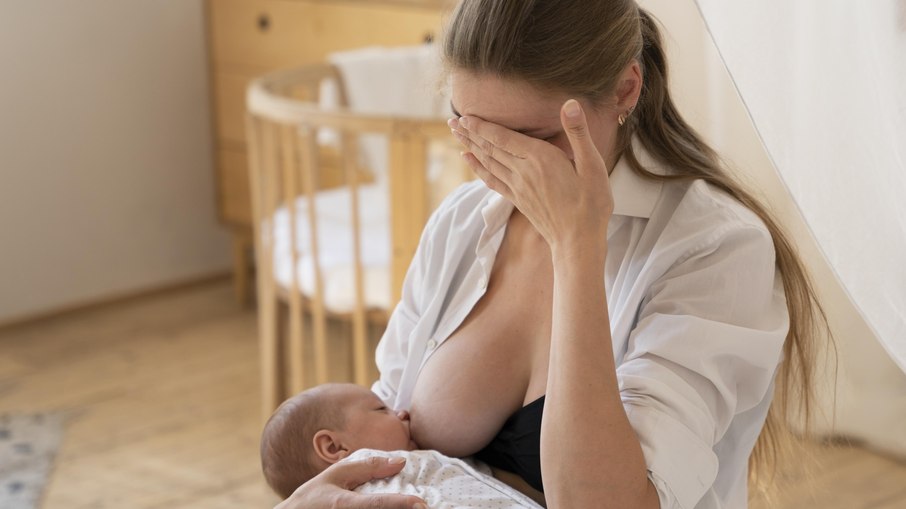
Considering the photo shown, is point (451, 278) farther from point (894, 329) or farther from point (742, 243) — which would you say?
point (894, 329)

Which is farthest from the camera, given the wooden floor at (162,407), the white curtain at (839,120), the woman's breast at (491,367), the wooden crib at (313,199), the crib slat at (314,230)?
the wooden floor at (162,407)

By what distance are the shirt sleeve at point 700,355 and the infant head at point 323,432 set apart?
32cm

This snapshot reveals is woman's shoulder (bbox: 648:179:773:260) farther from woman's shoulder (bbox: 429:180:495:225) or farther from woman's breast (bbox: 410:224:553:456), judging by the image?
woman's shoulder (bbox: 429:180:495:225)

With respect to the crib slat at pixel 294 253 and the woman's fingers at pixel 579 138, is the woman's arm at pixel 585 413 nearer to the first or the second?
the woman's fingers at pixel 579 138

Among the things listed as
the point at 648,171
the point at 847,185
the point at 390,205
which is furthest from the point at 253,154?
the point at 847,185

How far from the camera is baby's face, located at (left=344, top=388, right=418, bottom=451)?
1276 millimetres

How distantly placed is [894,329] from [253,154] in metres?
1.69

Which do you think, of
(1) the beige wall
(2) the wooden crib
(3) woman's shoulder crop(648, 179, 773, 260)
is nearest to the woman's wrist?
(3) woman's shoulder crop(648, 179, 773, 260)

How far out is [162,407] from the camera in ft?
9.87

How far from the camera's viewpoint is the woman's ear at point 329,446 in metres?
1.28

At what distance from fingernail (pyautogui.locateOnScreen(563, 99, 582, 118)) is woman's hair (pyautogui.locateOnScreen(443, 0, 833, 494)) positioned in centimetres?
7

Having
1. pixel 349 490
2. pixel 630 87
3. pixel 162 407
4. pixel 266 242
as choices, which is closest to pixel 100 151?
pixel 162 407

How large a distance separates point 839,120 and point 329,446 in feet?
2.17

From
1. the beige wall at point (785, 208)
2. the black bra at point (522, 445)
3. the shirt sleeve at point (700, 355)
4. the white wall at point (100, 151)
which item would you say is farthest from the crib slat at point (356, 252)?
the white wall at point (100, 151)
